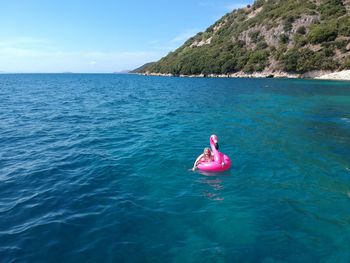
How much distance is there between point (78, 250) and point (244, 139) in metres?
14.2

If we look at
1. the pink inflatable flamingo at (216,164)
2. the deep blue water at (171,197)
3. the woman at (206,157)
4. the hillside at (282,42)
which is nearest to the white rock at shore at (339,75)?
the hillside at (282,42)

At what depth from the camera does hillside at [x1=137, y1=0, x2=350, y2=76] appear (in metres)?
91.2

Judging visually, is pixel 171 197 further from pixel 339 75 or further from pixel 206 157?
pixel 339 75

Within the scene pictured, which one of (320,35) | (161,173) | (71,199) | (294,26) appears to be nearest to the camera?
(71,199)

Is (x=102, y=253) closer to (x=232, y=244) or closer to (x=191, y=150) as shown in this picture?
(x=232, y=244)

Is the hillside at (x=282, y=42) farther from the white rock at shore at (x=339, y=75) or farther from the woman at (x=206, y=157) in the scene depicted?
the woman at (x=206, y=157)

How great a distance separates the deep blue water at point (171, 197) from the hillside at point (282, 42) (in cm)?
8116

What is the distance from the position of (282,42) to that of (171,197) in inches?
4622

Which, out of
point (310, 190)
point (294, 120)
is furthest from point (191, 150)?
point (294, 120)

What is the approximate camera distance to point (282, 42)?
113750 mm

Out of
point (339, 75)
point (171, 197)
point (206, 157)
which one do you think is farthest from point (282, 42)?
point (171, 197)

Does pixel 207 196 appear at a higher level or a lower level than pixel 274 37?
lower

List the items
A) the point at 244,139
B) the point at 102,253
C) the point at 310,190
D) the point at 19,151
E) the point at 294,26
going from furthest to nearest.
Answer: the point at 294,26, the point at 244,139, the point at 19,151, the point at 310,190, the point at 102,253

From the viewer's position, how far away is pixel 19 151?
55.6 ft
